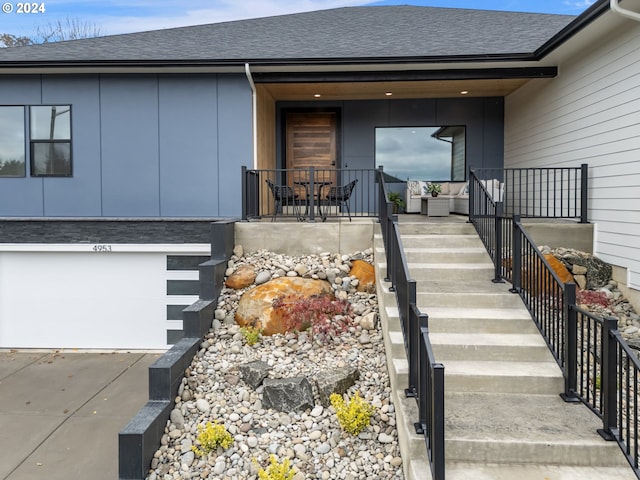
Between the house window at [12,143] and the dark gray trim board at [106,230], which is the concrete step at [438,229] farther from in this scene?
the house window at [12,143]

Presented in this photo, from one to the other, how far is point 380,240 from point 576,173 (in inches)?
116

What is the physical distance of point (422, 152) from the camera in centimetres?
903

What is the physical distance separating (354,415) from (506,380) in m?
1.19

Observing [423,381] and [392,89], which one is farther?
[392,89]

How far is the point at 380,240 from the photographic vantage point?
546cm

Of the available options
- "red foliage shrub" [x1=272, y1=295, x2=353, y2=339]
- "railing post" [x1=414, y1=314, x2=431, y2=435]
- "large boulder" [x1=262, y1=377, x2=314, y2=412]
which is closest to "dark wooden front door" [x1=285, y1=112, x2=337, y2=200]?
"red foliage shrub" [x1=272, y1=295, x2=353, y2=339]

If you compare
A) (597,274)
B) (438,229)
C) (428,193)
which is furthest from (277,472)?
(428,193)

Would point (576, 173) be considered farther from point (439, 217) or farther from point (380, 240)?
point (380, 240)

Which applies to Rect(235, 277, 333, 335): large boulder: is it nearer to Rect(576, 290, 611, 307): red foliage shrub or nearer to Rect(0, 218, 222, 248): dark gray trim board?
Rect(0, 218, 222, 248): dark gray trim board

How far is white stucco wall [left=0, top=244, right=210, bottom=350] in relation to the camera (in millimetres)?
7012

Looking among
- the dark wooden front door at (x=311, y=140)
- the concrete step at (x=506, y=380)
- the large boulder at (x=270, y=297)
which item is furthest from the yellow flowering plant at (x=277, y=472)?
the dark wooden front door at (x=311, y=140)

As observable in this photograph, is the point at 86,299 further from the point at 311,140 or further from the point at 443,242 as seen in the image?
the point at 443,242

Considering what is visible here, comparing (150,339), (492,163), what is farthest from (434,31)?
(150,339)

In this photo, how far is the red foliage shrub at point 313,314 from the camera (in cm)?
451
